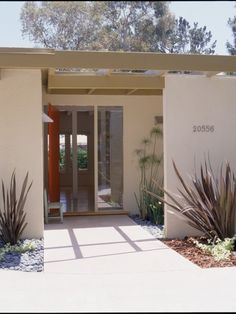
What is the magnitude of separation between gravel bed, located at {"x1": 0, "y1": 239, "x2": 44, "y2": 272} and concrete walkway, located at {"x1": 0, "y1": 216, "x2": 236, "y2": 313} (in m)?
0.14

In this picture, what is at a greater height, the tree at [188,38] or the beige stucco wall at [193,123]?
the tree at [188,38]

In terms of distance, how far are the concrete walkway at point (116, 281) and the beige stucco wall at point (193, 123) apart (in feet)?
4.72

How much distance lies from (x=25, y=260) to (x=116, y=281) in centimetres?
203

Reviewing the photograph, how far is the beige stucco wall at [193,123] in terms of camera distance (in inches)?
367

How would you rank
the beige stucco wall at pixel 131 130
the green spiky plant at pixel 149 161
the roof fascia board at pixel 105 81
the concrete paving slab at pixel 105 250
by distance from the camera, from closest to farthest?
the concrete paving slab at pixel 105 250, the roof fascia board at pixel 105 81, the green spiky plant at pixel 149 161, the beige stucco wall at pixel 131 130

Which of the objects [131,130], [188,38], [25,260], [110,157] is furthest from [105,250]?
[188,38]

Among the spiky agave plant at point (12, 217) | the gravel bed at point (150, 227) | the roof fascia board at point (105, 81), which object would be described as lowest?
the gravel bed at point (150, 227)

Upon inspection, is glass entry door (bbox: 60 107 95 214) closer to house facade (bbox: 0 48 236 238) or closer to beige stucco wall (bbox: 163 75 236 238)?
house facade (bbox: 0 48 236 238)

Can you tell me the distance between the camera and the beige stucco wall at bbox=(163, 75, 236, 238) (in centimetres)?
931

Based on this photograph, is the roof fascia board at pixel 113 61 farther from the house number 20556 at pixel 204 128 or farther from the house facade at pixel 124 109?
the house number 20556 at pixel 204 128

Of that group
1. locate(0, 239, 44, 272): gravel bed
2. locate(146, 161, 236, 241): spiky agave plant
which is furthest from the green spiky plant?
locate(0, 239, 44, 272): gravel bed

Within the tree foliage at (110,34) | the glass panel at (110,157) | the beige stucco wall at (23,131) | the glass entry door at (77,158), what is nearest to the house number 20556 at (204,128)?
the beige stucco wall at (23,131)

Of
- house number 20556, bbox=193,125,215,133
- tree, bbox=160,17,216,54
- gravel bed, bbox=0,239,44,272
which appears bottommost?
gravel bed, bbox=0,239,44,272

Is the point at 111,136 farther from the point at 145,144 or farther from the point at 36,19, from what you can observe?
the point at 36,19
